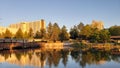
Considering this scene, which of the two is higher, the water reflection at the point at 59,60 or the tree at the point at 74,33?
the tree at the point at 74,33

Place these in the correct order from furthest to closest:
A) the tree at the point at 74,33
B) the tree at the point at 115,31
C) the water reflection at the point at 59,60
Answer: the tree at the point at 115,31
the tree at the point at 74,33
the water reflection at the point at 59,60

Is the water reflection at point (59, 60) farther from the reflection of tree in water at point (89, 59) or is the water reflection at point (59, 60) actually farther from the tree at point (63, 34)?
the tree at point (63, 34)

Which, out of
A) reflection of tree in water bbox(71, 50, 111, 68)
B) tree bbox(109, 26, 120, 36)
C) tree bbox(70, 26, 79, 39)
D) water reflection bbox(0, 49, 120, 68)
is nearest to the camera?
water reflection bbox(0, 49, 120, 68)

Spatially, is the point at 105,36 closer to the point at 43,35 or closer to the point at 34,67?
the point at 43,35

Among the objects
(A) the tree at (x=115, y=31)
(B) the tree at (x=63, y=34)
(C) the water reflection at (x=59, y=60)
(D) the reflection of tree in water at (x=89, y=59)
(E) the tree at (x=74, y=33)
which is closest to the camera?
(C) the water reflection at (x=59, y=60)

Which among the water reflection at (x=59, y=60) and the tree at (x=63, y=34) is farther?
the tree at (x=63, y=34)

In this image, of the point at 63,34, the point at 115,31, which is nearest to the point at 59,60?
the point at 63,34

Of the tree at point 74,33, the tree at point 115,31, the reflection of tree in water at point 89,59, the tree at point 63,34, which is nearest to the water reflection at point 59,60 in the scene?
the reflection of tree in water at point 89,59

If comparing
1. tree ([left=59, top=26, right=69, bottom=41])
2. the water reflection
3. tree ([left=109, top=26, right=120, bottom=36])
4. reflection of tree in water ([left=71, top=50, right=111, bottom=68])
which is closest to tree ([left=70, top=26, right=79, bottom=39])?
tree ([left=59, top=26, right=69, bottom=41])

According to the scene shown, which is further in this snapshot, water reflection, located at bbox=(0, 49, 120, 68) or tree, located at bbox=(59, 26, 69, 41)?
tree, located at bbox=(59, 26, 69, 41)

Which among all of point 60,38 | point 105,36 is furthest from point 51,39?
point 105,36

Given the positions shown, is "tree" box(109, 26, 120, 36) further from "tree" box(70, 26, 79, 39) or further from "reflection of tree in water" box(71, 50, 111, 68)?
"reflection of tree in water" box(71, 50, 111, 68)

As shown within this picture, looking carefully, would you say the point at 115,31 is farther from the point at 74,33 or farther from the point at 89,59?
the point at 89,59

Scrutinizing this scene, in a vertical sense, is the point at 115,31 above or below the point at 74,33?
above
